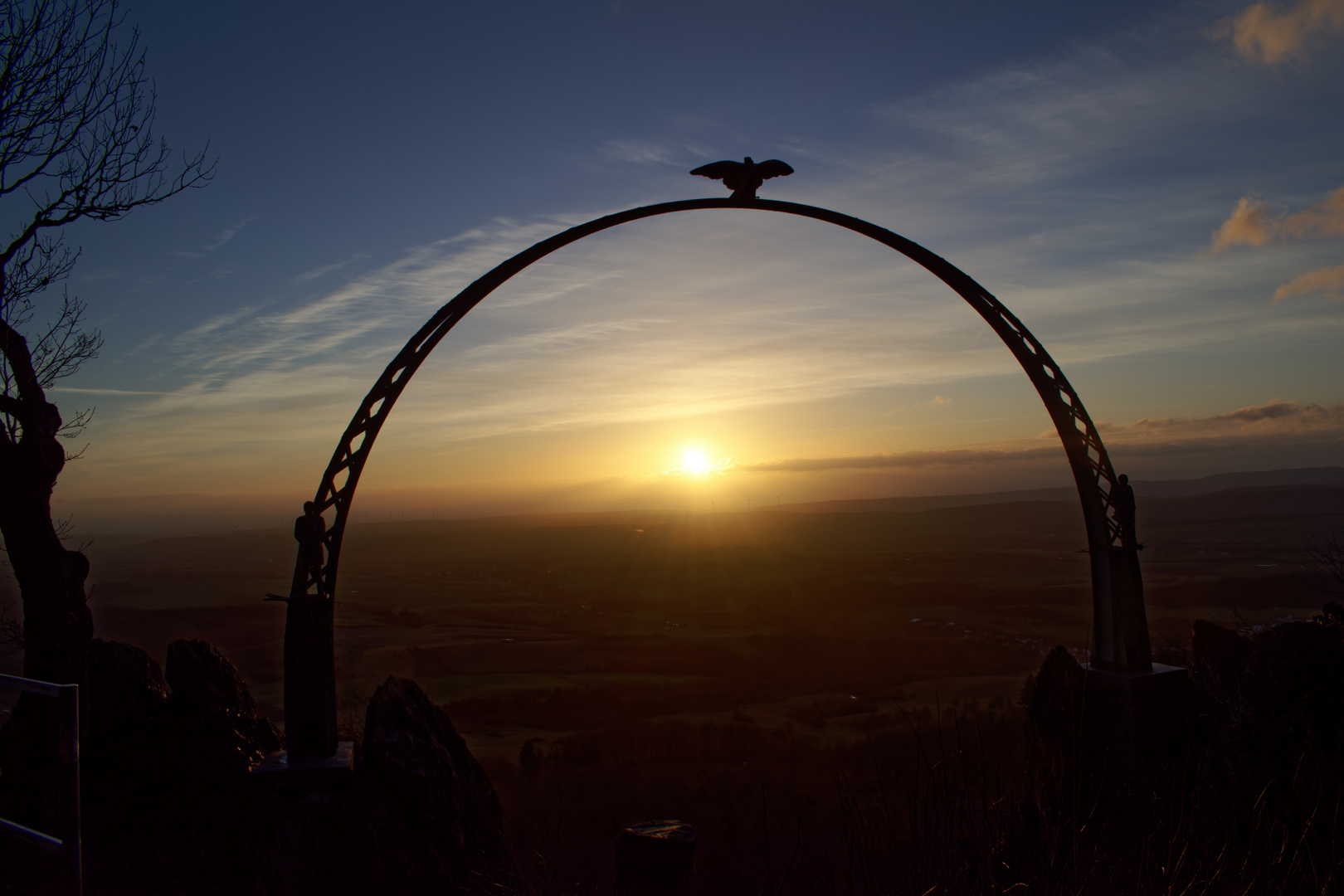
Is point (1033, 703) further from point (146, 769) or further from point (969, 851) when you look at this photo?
point (146, 769)

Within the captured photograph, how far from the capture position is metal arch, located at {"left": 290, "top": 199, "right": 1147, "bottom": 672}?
7.47 meters

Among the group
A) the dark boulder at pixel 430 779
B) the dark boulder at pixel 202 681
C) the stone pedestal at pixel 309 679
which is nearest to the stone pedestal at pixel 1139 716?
the dark boulder at pixel 430 779

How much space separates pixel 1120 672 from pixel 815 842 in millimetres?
6864

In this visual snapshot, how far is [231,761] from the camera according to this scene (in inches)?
291

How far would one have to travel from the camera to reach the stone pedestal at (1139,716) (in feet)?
27.1

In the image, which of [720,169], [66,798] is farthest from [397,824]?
[720,169]

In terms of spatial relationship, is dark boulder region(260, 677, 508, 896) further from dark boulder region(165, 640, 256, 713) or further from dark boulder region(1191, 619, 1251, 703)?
dark boulder region(1191, 619, 1251, 703)

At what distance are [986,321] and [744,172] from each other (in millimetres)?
3414

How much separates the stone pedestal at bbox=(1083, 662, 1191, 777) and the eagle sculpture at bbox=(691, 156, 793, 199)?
6.53 metres

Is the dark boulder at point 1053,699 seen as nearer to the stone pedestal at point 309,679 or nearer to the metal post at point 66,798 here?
the stone pedestal at point 309,679

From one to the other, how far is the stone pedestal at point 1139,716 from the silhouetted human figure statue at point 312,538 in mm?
7955

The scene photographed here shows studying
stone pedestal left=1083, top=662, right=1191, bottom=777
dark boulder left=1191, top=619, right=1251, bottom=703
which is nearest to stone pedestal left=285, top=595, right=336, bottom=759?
stone pedestal left=1083, top=662, right=1191, bottom=777

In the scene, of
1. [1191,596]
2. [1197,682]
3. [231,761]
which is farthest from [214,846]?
[1191,596]

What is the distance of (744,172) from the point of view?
28.3ft
